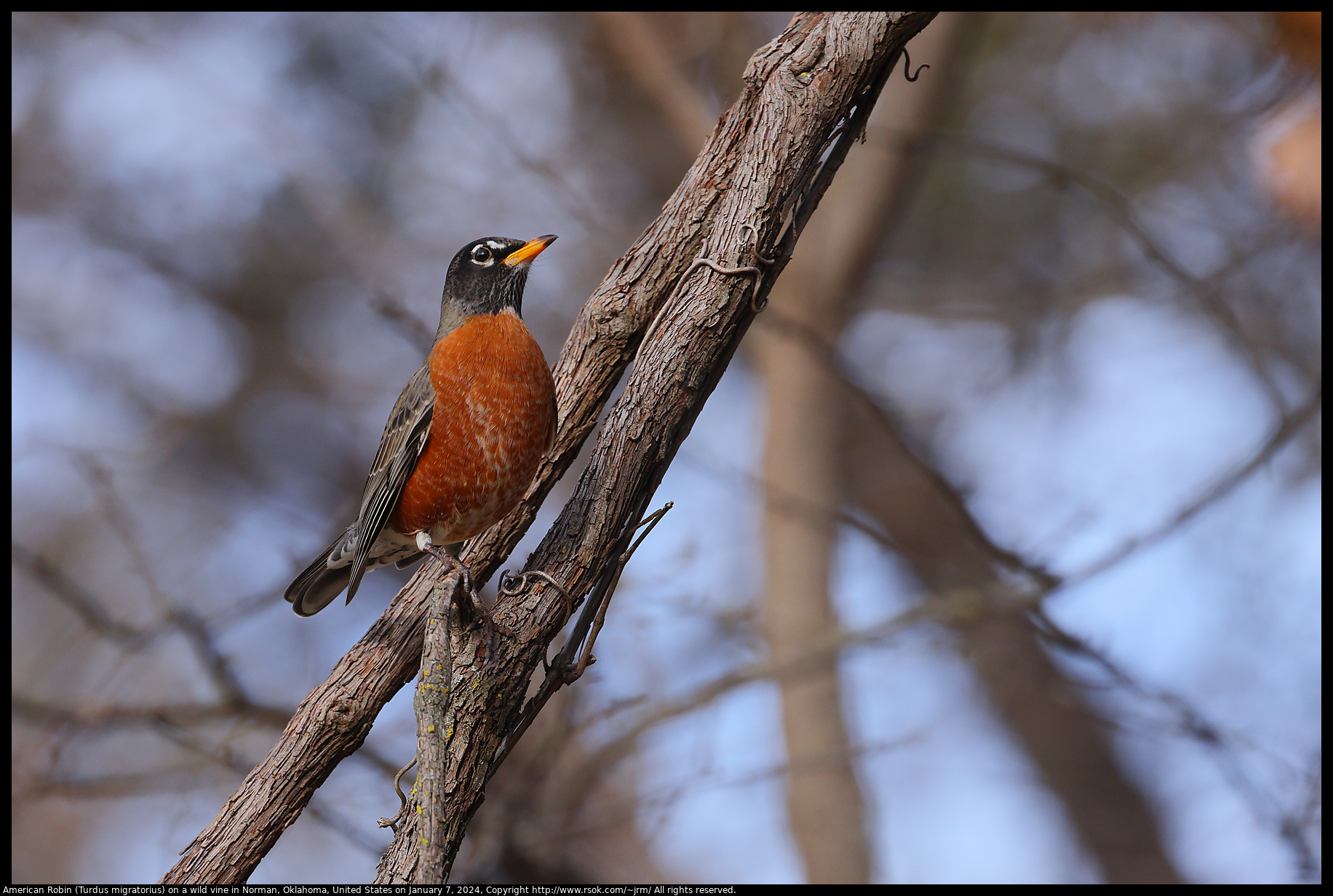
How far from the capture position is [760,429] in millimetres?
10766

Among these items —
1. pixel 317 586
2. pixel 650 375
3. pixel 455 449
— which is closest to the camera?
pixel 650 375

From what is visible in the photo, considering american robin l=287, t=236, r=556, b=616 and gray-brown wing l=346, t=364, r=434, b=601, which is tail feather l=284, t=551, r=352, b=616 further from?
gray-brown wing l=346, t=364, r=434, b=601

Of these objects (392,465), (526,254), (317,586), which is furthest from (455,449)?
(526,254)

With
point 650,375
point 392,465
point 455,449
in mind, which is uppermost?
point 392,465

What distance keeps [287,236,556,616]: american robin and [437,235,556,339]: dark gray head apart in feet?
0.04

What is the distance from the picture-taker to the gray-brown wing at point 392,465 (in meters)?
4.03

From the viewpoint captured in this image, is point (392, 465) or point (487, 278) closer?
point (392, 465)

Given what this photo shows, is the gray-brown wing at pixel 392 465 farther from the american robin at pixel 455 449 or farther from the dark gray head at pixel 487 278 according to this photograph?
the dark gray head at pixel 487 278

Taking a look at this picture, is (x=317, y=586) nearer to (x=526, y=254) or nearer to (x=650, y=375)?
(x=526, y=254)

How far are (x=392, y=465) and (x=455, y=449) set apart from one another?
370 millimetres

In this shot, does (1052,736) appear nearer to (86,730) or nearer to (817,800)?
(817,800)

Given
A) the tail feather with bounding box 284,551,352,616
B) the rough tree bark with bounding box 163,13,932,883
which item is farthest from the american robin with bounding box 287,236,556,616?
the rough tree bark with bounding box 163,13,932,883

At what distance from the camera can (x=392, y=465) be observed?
4.09 metres

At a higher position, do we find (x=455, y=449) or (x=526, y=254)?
(x=526, y=254)
